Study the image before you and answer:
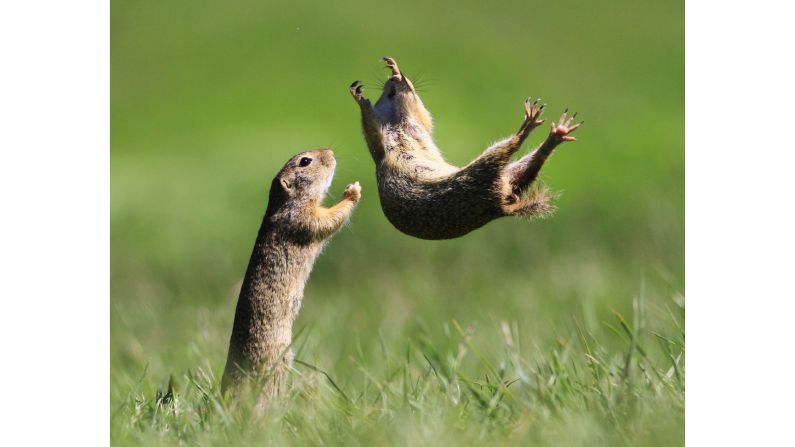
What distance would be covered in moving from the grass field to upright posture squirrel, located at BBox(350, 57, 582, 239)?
1.93 feet

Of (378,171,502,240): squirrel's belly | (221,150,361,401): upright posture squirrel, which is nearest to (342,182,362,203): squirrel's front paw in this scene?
(221,150,361,401): upright posture squirrel

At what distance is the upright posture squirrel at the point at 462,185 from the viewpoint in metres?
4.08

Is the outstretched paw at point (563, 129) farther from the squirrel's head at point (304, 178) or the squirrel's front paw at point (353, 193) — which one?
the squirrel's head at point (304, 178)

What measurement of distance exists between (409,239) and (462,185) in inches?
197

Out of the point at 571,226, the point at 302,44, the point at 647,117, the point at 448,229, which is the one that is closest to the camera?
the point at 448,229

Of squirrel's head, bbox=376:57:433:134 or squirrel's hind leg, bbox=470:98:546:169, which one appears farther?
squirrel's head, bbox=376:57:433:134

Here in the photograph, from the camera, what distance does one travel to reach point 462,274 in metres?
8.10

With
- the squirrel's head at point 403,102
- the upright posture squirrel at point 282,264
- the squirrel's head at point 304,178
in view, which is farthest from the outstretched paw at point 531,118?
the squirrel's head at point 304,178

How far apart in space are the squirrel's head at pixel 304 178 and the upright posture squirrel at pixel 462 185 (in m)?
0.95

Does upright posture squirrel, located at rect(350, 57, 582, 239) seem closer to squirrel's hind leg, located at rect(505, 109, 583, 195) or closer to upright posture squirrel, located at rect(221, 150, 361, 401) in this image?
squirrel's hind leg, located at rect(505, 109, 583, 195)

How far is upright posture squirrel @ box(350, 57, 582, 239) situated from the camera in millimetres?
4082
